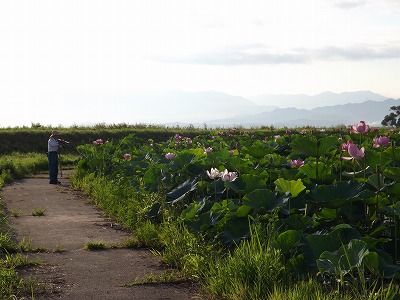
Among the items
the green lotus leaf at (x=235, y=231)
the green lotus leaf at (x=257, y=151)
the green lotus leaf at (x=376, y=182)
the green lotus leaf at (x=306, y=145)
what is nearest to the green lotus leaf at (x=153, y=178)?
the green lotus leaf at (x=257, y=151)

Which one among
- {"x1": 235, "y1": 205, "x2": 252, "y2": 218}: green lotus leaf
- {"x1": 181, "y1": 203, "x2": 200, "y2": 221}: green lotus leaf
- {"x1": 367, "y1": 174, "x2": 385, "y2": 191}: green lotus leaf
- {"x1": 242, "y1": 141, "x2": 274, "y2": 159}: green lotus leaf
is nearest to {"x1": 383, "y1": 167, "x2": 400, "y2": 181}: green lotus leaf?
{"x1": 367, "y1": 174, "x2": 385, "y2": 191}: green lotus leaf

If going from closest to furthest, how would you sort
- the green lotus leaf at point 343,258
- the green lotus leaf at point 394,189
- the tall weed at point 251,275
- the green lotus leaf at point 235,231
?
the green lotus leaf at point 343,258
the tall weed at point 251,275
the green lotus leaf at point 394,189
the green lotus leaf at point 235,231

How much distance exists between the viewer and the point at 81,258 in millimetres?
6879

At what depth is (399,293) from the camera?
4125mm

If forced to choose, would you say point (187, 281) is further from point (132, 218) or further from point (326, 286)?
point (132, 218)

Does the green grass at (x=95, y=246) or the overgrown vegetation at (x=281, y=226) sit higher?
the overgrown vegetation at (x=281, y=226)

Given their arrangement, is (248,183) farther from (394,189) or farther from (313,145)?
(394,189)

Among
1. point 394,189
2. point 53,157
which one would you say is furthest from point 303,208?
point 53,157

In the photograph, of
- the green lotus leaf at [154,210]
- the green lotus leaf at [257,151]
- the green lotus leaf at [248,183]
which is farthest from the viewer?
the green lotus leaf at [257,151]

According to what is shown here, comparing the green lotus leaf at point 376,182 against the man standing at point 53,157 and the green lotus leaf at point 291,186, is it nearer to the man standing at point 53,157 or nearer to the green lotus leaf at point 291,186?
the green lotus leaf at point 291,186

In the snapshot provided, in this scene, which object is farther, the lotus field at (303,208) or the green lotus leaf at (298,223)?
the green lotus leaf at (298,223)

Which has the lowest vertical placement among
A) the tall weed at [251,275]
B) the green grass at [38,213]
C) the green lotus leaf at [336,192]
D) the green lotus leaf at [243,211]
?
the green grass at [38,213]

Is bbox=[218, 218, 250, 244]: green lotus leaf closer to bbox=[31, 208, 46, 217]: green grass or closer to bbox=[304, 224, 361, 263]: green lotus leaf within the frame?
bbox=[304, 224, 361, 263]: green lotus leaf

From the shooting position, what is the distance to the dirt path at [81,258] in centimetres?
552
